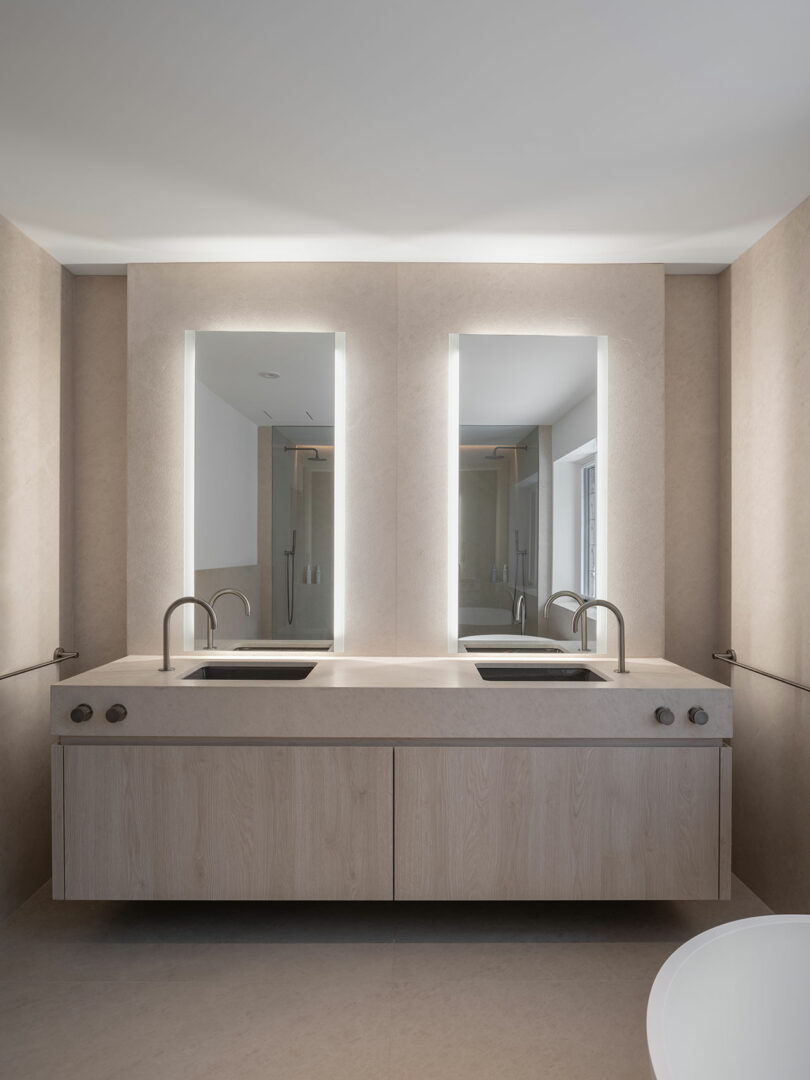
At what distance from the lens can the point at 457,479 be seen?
287 centimetres

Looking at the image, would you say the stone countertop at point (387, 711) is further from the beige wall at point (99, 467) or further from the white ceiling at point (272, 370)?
the white ceiling at point (272, 370)

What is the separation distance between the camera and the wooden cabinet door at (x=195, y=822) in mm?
2266

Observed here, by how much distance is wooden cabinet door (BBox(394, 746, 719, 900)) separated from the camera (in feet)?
7.39

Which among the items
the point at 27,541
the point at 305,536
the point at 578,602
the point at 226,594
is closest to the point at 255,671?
the point at 226,594

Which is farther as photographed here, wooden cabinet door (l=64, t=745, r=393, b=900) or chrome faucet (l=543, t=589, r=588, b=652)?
chrome faucet (l=543, t=589, r=588, b=652)

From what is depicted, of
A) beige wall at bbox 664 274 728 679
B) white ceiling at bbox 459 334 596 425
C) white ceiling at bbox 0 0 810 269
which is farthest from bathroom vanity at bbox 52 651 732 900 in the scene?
white ceiling at bbox 0 0 810 269

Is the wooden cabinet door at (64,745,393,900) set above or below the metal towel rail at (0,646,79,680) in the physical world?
below

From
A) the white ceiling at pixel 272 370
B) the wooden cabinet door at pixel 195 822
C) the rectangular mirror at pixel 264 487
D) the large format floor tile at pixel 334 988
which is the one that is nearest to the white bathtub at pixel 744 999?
the large format floor tile at pixel 334 988

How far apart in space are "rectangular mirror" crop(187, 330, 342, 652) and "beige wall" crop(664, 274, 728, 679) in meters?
1.45

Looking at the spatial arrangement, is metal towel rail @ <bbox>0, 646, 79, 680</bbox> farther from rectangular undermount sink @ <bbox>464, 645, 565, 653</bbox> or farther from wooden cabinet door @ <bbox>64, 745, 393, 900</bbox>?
rectangular undermount sink @ <bbox>464, 645, 565, 653</bbox>

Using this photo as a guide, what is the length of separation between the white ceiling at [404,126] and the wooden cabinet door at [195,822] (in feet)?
6.09

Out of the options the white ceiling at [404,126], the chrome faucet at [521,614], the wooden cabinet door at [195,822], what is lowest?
the wooden cabinet door at [195,822]

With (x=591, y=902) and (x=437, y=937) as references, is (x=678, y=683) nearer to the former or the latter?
(x=591, y=902)

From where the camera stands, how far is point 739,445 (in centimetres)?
275
